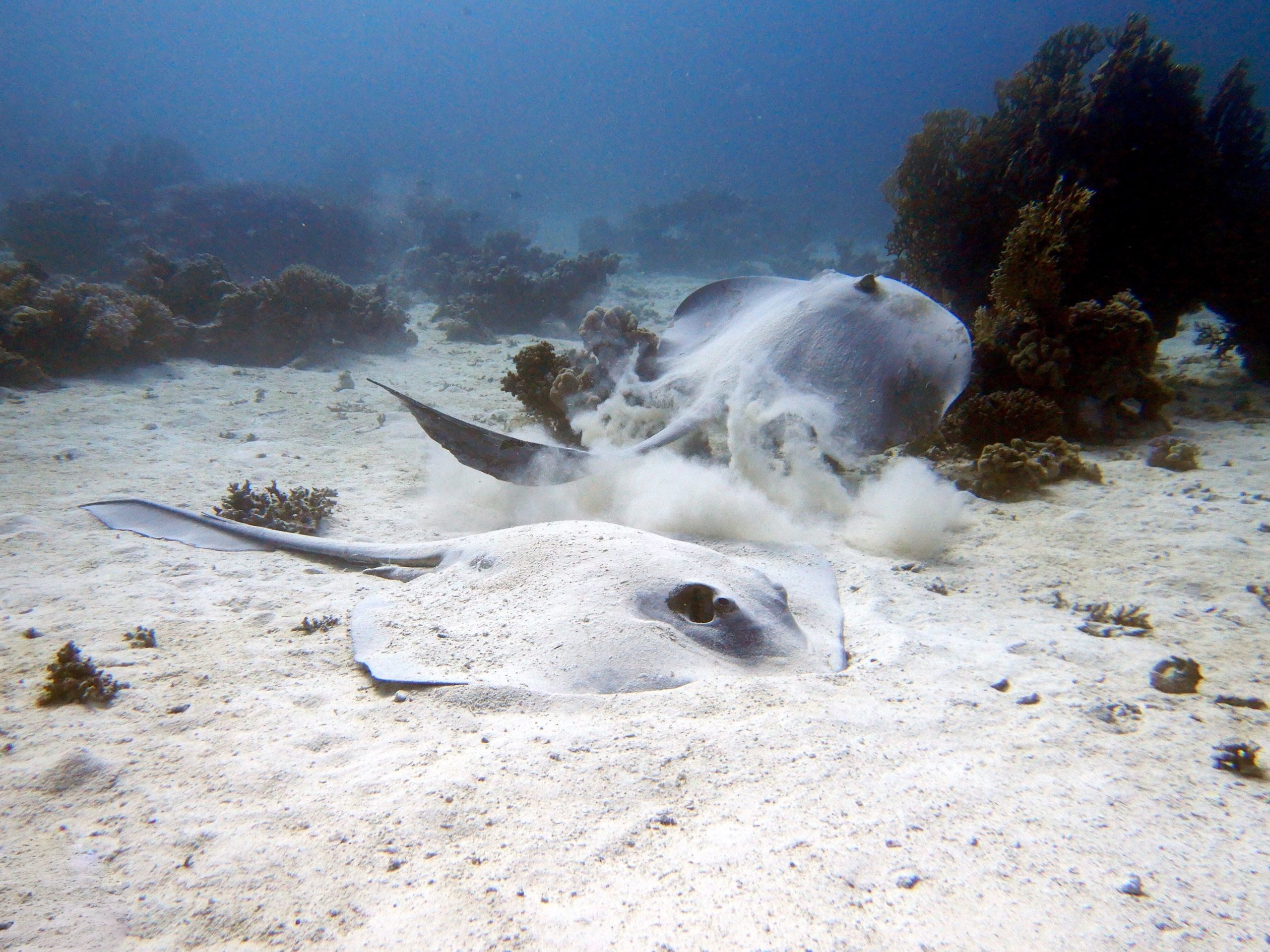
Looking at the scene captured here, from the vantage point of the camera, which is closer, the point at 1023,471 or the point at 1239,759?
the point at 1239,759

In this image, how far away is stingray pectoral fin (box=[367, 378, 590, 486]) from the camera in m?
3.91

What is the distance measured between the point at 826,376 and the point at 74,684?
522cm

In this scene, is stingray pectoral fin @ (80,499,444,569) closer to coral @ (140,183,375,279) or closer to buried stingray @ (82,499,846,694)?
buried stingray @ (82,499,846,694)

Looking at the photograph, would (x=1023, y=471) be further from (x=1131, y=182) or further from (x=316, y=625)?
(x=316, y=625)

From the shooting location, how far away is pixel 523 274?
49.3 feet

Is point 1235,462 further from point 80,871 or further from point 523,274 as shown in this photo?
point 523,274

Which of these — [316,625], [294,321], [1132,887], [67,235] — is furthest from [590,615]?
[67,235]

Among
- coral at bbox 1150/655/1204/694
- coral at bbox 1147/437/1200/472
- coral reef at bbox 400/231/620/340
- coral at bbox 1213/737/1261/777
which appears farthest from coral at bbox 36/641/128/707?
coral reef at bbox 400/231/620/340

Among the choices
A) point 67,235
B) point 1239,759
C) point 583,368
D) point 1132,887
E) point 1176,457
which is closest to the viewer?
point 1132,887

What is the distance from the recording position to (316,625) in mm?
3031

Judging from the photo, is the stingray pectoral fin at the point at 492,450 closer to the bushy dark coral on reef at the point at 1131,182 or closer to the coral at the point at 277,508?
the coral at the point at 277,508

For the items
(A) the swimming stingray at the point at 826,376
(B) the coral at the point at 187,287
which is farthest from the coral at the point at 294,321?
(A) the swimming stingray at the point at 826,376

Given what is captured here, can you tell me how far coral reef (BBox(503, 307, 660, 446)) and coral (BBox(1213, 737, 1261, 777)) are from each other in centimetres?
501

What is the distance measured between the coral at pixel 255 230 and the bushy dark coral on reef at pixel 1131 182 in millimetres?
17753
